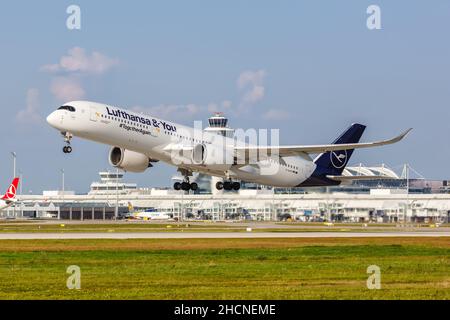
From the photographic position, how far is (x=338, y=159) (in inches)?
3536

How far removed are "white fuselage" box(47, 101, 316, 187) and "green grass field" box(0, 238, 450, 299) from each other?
8.63 m

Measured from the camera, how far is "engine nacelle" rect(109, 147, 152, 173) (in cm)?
7431

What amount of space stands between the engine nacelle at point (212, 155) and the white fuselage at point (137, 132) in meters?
0.42

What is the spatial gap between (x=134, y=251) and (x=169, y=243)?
761 centimetres

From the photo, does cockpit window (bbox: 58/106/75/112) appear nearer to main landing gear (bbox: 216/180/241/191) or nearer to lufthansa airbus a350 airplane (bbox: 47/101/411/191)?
lufthansa airbus a350 airplane (bbox: 47/101/411/191)

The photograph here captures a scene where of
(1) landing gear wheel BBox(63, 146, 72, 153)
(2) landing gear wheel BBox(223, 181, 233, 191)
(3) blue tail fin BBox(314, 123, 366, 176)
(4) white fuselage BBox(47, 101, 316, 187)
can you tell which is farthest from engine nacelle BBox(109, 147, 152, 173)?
(3) blue tail fin BBox(314, 123, 366, 176)

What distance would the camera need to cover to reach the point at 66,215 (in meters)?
184

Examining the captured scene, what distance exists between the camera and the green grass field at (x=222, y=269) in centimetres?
3039

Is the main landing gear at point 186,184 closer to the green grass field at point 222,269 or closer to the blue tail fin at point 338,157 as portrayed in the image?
the blue tail fin at point 338,157

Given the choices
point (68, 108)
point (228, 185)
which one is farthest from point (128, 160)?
point (68, 108)

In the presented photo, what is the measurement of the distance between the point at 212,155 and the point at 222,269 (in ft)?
109

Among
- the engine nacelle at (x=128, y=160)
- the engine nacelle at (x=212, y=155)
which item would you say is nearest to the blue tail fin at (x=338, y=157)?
the engine nacelle at (x=212, y=155)
